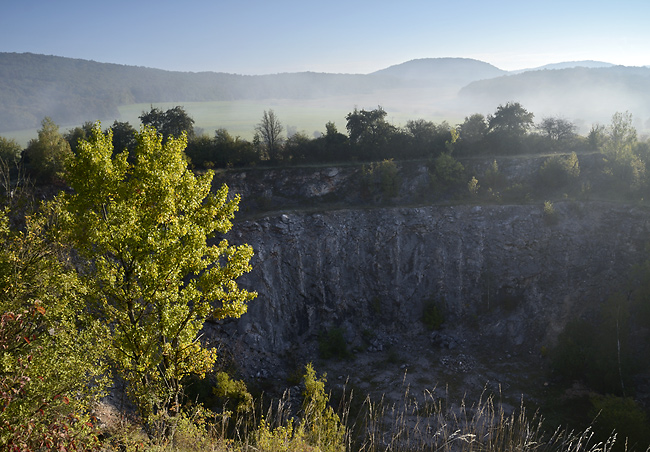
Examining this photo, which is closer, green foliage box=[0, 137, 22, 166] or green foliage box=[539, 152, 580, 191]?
green foliage box=[539, 152, 580, 191]

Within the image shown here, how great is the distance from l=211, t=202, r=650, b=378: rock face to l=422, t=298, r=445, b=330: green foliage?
1.26ft

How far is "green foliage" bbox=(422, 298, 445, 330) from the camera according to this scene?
30422 millimetres

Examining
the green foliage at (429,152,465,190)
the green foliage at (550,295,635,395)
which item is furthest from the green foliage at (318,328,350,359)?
the green foliage at (429,152,465,190)

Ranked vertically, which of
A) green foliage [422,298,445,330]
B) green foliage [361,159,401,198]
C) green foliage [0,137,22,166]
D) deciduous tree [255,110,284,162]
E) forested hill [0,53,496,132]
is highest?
forested hill [0,53,496,132]

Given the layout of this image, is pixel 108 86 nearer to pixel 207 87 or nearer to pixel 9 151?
pixel 207 87

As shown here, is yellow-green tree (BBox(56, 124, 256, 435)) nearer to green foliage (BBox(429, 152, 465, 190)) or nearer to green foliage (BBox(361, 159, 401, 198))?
green foliage (BBox(361, 159, 401, 198))

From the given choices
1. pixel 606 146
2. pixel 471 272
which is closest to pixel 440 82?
pixel 606 146

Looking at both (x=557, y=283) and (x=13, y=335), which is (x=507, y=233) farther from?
(x=13, y=335)

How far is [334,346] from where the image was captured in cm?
2842

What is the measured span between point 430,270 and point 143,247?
2688 cm

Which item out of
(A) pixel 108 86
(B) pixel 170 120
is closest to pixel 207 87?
(A) pixel 108 86

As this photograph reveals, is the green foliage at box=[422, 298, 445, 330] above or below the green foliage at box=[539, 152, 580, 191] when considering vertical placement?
below

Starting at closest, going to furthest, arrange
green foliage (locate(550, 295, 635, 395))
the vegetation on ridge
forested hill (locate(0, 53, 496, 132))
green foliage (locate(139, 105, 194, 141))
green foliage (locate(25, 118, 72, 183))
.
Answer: the vegetation on ridge < green foliage (locate(550, 295, 635, 395)) < green foliage (locate(25, 118, 72, 183)) < green foliage (locate(139, 105, 194, 141)) < forested hill (locate(0, 53, 496, 132))

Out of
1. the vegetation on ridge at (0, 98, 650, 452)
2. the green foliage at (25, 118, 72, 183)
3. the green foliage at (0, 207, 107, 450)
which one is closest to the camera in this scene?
the green foliage at (0, 207, 107, 450)
